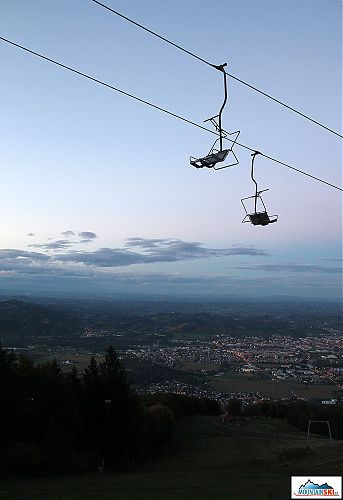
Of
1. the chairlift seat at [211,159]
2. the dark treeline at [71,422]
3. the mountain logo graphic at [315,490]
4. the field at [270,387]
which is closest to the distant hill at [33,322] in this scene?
the field at [270,387]

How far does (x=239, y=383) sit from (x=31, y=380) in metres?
57.8

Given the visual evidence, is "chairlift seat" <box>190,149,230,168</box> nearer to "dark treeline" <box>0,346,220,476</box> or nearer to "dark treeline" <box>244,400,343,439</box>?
"dark treeline" <box>0,346,220,476</box>

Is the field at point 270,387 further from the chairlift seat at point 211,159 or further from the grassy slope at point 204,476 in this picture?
the chairlift seat at point 211,159

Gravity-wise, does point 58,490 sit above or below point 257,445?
above

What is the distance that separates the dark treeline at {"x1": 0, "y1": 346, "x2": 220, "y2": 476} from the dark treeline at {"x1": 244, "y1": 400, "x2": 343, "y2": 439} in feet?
66.4

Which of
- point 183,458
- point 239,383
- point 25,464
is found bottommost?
point 239,383

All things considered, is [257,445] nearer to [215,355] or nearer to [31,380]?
[31,380]

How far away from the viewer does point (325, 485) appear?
17.5 meters

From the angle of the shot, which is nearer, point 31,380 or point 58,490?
point 58,490

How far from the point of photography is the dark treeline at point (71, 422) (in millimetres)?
26266

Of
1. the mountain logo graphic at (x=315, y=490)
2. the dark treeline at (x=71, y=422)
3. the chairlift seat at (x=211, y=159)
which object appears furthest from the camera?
the dark treeline at (x=71, y=422)

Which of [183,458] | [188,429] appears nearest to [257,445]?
[183,458]

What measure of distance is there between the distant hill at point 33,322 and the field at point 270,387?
67.2 meters

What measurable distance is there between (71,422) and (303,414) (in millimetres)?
31206
